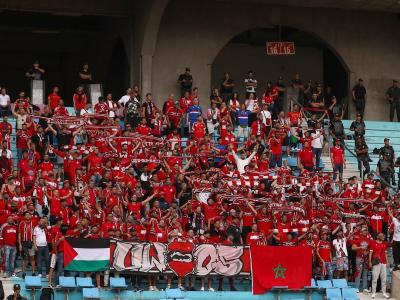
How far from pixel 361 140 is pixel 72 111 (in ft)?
27.7

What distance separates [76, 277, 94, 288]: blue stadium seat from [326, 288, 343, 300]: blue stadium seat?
215 inches

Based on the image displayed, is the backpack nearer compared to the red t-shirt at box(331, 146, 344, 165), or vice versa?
the backpack

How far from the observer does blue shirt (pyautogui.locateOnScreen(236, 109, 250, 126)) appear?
32.8 m

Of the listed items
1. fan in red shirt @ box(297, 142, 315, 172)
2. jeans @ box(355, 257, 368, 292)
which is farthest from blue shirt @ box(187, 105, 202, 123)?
jeans @ box(355, 257, 368, 292)

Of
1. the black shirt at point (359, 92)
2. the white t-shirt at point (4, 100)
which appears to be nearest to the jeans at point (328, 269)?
the white t-shirt at point (4, 100)

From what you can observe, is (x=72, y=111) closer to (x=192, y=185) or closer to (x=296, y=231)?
(x=192, y=185)

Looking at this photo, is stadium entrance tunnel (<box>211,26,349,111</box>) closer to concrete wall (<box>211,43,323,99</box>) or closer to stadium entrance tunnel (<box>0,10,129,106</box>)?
concrete wall (<box>211,43,323,99</box>)

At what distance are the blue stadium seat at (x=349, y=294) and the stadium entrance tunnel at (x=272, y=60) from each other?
1675 cm

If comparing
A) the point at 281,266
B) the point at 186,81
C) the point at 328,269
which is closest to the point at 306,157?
the point at 328,269

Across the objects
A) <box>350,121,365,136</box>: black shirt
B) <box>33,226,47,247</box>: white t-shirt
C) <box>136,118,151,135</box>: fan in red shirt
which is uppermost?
<box>350,121,365,136</box>: black shirt

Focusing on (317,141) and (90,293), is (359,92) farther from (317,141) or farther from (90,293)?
(90,293)

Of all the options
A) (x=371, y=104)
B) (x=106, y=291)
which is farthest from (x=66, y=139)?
(x=371, y=104)

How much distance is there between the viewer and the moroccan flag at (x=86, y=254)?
83.1 ft

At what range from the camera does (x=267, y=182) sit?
2909 cm
